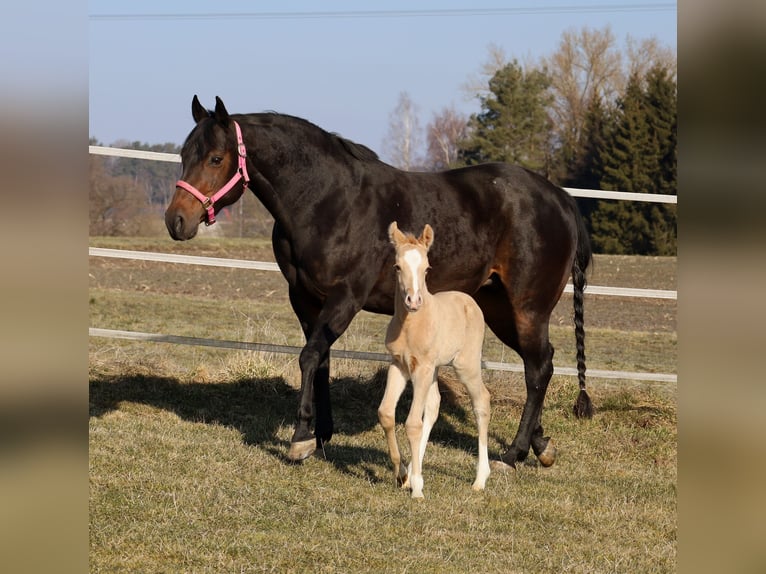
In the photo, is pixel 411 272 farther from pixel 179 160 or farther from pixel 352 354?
pixel 179 160

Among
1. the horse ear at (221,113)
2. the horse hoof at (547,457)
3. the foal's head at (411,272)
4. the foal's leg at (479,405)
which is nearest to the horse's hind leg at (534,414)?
the horse hoof at (547,457)

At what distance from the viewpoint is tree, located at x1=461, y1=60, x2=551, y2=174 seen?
52719mm

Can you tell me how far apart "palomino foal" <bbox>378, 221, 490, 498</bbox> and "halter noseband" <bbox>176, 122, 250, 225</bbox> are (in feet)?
4.31

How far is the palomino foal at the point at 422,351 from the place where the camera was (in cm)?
547

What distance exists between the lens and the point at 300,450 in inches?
240

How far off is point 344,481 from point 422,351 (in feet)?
3.52

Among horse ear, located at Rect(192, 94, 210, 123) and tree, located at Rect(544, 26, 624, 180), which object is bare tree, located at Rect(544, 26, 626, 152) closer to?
tree, located at Rect(544, 26, 624, 180)

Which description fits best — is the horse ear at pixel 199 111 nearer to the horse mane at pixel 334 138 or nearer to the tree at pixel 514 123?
the horse mane at pixel 334 138

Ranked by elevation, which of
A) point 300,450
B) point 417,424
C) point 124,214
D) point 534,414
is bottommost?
point 300,450

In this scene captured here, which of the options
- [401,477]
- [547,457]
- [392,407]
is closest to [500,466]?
[547,457]
